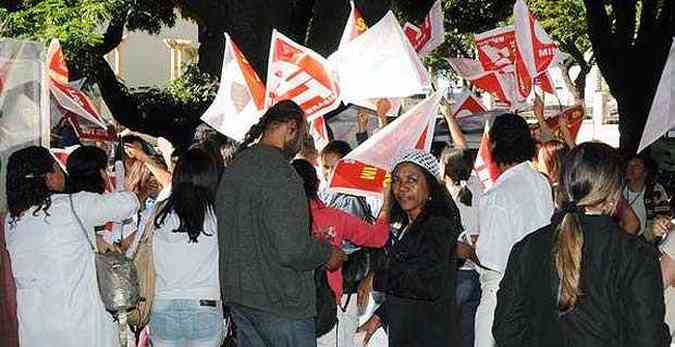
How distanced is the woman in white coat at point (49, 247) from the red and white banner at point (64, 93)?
3759 mm

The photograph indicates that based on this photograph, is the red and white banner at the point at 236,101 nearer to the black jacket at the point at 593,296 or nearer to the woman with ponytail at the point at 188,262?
the woman with ponytail at the point at 188,262

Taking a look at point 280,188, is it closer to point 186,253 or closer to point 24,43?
point 186,253

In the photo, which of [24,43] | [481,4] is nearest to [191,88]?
[481,4]

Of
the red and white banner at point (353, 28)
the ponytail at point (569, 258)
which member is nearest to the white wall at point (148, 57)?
the red and white banner at point (353, 28)

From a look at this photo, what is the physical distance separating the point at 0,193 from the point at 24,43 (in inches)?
37.9

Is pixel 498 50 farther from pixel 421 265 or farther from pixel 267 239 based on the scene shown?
pixel 267 239

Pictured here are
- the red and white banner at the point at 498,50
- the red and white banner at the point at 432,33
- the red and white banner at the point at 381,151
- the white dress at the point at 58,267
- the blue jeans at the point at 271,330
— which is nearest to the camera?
the blue jeans at the point at 271,330

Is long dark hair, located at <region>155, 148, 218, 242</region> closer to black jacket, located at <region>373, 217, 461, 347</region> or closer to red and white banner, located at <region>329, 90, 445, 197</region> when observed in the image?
black jacket, located at <region>373, 217, 461, 347</region>

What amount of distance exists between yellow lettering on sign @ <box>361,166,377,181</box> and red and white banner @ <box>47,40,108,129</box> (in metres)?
3.15

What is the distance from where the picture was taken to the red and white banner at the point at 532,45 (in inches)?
378

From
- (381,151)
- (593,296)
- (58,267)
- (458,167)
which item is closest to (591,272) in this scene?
(593,296)

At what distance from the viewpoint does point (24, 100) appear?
698cm

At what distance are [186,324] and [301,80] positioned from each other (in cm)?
317

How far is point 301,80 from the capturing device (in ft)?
27.0
